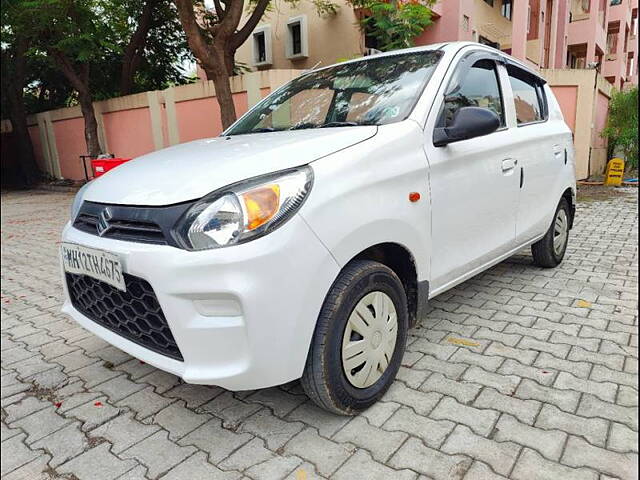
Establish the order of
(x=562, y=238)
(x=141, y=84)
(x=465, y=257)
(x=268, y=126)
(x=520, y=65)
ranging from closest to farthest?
(x=465, y=257)
(x=268, y=126)
(x=520, y=65)
(x=562, y=238)
(x=141, y=84)

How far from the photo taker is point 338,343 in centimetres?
203

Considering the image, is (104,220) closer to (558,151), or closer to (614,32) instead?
(614,32)

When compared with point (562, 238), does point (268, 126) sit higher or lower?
higher

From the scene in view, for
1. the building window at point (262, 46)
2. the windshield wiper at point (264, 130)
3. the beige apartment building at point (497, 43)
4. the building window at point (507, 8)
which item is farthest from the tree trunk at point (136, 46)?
the building window at point (507, 8)

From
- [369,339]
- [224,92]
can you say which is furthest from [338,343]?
[224,92]

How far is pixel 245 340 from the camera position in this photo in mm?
1798

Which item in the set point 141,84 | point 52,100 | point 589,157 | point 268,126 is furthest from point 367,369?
point 52,100

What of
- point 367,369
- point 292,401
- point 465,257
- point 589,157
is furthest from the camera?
point 589,157

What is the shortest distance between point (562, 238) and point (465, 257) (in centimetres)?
206

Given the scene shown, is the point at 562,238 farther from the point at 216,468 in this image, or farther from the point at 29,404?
the point at 29,404

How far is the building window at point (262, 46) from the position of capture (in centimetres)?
1727

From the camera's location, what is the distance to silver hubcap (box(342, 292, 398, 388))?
2111mm

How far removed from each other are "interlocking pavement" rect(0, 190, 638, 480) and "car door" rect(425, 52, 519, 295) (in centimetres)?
51

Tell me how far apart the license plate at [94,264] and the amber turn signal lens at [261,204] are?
1.97 ft
